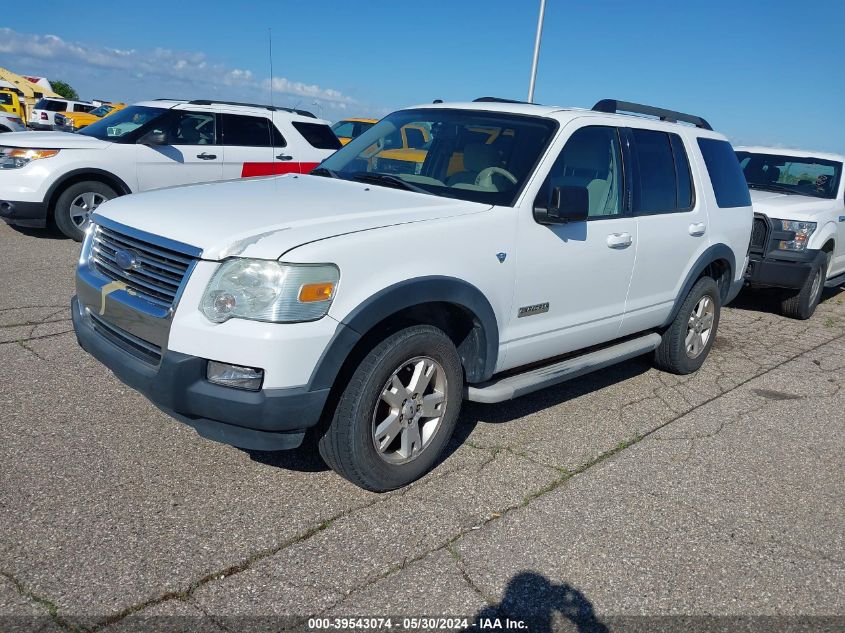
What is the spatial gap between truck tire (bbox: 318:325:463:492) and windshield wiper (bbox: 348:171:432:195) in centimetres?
→ 98

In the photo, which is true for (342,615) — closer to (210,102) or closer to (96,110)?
(210,102)

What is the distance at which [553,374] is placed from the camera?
419 centimetres

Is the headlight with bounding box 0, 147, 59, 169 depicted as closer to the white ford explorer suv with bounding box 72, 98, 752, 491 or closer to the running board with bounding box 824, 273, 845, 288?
the white ford explorer suv with bounding box 72, 98, 752, 491

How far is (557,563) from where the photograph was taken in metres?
3.07

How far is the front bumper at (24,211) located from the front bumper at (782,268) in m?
7.80

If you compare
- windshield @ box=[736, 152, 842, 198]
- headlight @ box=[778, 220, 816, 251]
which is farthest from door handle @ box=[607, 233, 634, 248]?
windshield @ box=[736, 152, 842, 198]

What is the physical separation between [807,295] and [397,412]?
6289mm

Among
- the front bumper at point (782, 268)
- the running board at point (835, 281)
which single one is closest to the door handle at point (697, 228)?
the front bumper at point (782, 268)

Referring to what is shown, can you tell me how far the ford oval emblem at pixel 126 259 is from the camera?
10.8 ft

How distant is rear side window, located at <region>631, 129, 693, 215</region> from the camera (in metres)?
4.77

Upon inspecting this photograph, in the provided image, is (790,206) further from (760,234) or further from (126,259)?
(126,259)

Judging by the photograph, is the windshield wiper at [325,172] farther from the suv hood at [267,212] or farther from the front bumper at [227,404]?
the front bumper at [227,404]

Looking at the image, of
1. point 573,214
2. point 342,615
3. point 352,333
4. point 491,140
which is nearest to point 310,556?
point 342,615

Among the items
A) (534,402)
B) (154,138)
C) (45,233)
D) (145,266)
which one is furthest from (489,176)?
(45,233)
